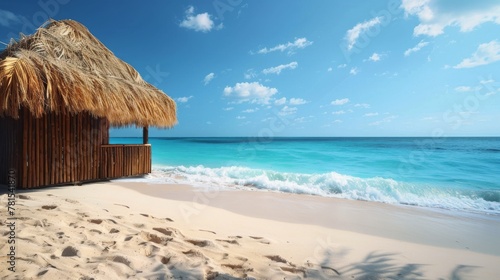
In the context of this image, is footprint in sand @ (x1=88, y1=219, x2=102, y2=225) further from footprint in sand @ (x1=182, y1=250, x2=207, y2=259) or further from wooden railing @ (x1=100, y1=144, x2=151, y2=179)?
wooden railing @ (x1=100, y1=144, x2=151, y2=179)

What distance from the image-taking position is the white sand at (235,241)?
2197mm

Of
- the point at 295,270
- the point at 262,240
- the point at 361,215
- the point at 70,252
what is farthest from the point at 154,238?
the point at 361,215

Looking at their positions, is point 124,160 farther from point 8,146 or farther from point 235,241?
point 235,241

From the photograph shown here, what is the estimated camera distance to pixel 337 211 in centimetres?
521

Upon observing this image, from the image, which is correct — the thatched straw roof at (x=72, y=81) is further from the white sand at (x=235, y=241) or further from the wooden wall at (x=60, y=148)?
the white sand at (x=235, y=241)

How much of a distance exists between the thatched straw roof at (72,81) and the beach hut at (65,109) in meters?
0.02

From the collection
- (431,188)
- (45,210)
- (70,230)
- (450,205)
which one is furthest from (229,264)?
(431,188)

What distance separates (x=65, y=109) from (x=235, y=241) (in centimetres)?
528

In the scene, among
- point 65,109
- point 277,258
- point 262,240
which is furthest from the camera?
point 65,109

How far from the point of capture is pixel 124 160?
757 cm

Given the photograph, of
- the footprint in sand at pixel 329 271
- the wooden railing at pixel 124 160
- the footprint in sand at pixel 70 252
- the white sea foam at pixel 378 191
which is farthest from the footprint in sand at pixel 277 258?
the wooden railing at pixel 124 160

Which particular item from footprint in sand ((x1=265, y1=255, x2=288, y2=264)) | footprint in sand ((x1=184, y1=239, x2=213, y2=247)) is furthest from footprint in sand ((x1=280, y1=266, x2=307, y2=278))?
footprint in sand ((x1=184, y1=239, x2=213, y2=247))

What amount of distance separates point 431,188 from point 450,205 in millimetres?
2950

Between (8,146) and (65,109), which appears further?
(65,109)
